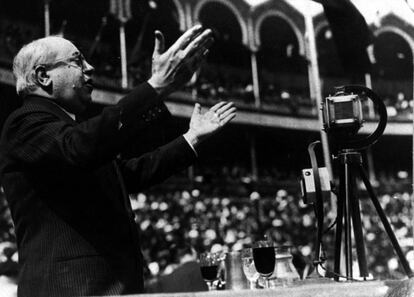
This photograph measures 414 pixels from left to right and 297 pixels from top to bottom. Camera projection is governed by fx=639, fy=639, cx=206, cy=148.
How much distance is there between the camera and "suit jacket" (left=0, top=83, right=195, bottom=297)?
1.31m

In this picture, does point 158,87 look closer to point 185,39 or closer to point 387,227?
point 185,39

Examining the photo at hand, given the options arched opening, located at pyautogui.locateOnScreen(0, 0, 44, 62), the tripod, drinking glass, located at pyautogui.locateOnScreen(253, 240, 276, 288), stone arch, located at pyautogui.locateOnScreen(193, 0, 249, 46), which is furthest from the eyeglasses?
stone arch, located at pyautogui.locateOnScreen(193, 0, 249, 46)

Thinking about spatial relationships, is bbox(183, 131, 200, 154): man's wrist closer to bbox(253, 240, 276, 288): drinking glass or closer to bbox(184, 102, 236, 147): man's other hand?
bbox(184, 102, 236, 147): man's other hand

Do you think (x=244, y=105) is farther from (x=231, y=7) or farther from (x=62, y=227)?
(x=62, y=227)

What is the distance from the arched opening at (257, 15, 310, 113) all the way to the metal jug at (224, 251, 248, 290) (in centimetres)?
789

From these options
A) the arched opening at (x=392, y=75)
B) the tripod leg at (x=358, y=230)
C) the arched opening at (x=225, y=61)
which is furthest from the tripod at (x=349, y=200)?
the arched opening at (x=225, y=61)

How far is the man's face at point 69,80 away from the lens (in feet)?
4.94

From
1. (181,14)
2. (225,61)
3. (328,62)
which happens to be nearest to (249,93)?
(225,61)

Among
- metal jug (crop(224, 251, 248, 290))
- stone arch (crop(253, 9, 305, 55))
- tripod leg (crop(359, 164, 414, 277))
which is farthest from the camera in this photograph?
stone arch (crop(253, 9, 305, 55))

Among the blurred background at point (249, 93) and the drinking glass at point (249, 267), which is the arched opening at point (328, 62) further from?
the drinking glass at point (249, 267)

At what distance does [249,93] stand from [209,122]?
26.1ft

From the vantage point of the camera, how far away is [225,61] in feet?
31.1

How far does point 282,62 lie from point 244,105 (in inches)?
35.0

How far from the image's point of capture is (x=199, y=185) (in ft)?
31.1
